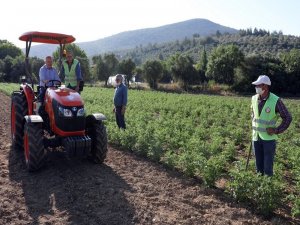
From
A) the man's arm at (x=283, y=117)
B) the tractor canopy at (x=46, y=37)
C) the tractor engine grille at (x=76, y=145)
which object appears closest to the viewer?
the man's arm at (x=283, y=117)

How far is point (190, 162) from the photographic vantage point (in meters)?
6.56

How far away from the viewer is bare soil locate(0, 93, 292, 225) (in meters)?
4.83

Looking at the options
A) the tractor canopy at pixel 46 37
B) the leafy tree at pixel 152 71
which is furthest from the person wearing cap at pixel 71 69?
the leafy tree at pixel 152 71

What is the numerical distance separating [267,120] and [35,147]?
12.6 feet

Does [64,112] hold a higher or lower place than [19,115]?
higher

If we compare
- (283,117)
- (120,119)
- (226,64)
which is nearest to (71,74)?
(120,119)

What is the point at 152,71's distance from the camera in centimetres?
5056

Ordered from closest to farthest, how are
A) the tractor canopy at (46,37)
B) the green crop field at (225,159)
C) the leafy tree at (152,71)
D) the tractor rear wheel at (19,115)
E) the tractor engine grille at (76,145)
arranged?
the green crop field at (225,159) < the tractor engine grille at (76,145) < the tractor canopy at (46,37) < the tractor rear wheel at (19,115) < the leafy tree at (152,71)

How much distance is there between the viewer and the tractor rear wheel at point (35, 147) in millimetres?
6191

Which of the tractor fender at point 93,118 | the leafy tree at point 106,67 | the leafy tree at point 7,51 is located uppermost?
the leafy tree at point 7,51

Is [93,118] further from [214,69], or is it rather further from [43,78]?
[214,69]

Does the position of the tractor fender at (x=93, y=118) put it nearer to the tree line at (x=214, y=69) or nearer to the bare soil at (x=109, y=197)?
the bare soil at (x=109, y=197)

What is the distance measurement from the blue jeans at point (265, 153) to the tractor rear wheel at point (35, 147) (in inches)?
142

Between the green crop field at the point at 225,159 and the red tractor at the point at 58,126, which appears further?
the red tractor at the point at 58,126
